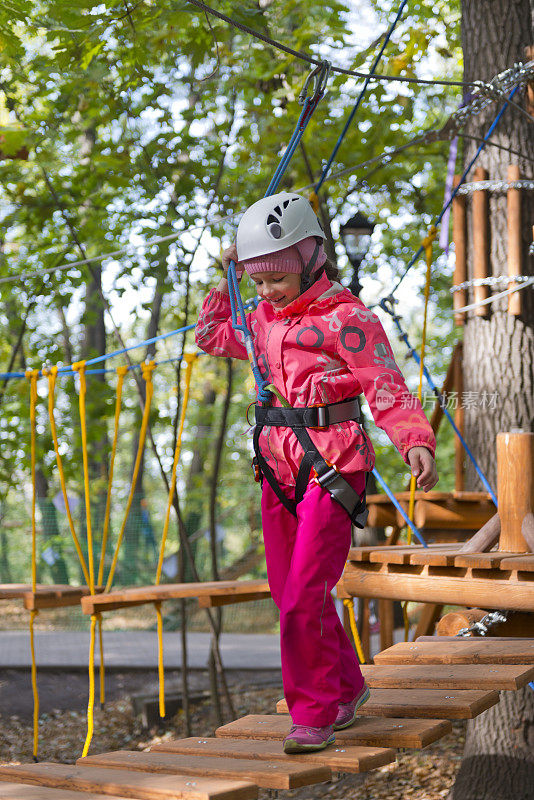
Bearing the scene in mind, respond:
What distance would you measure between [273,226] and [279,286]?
0.15 m

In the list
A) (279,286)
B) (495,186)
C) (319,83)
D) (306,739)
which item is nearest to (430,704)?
(306,739)

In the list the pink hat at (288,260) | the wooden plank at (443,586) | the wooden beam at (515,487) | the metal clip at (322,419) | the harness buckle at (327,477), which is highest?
the pink hat at (288,260)

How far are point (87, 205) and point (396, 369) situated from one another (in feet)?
12.9

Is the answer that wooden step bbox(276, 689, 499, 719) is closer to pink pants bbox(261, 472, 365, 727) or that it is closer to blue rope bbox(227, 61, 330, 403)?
pink pants bbox(261, 472, 365, 727)

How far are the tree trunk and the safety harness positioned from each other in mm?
2066

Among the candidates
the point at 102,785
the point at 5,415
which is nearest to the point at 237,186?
the point at 5,415

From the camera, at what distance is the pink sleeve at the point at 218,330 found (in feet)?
8.45

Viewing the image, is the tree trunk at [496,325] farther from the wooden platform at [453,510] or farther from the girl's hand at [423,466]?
the girl's hand at [423,466]

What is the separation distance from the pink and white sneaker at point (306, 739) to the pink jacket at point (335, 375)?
0.57 metres

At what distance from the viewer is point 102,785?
6.53 ft

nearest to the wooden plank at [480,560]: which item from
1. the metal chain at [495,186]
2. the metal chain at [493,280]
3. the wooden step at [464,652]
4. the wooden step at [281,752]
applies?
the wooden step at [464,652]

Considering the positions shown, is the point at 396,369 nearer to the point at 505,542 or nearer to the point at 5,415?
the point at 505,542

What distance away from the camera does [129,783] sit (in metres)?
1.96

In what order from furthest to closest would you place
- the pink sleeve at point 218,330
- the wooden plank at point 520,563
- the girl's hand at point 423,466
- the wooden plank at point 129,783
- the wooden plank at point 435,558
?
the wooden plank at point 435,558 < the wooden plank at point 520,563 < the pink sleeve at point 218,330 < the girl's hand at point 423,466 < the wooden plank at point 129,783
